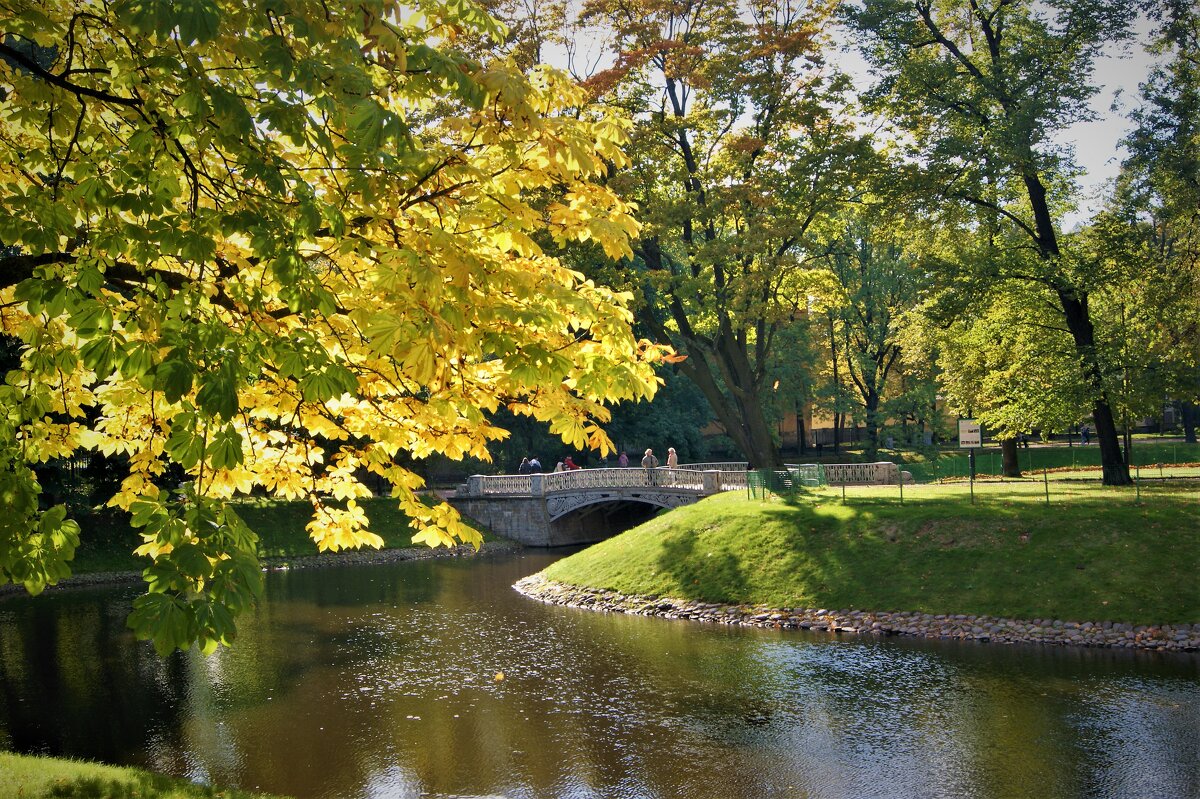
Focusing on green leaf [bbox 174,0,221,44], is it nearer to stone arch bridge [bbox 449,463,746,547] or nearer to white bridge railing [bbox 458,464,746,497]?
white bridge railing [bbox 458,464,746,497]

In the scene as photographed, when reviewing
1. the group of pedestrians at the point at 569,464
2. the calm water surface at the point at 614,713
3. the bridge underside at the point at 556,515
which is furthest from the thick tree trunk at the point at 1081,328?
the bridge underside at the point at 556,515

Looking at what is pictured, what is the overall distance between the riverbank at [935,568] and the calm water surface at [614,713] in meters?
1.34

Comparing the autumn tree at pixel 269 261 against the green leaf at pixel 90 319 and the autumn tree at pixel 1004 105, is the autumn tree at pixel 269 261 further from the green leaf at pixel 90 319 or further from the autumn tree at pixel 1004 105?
the autumn tree at pixel 1004 105

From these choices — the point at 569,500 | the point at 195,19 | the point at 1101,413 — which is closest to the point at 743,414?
the point at 1101,413

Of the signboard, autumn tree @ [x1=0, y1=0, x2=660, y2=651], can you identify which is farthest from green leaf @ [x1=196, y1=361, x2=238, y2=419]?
the signboard

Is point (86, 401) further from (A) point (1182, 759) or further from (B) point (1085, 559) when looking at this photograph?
(B) point (1085, 559)

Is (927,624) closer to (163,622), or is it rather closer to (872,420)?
(163,622)

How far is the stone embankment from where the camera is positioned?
20828 millimetres

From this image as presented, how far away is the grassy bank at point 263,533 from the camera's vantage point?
4016 cm

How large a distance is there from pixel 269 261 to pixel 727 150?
30.6 metres

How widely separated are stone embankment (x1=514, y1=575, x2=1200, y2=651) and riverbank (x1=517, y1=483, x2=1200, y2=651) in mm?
38

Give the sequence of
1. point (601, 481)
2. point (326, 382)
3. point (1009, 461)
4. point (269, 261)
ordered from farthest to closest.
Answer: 1. point (601, 481)
2. point (1009, 461)
3. point (269, 261)
4. point (326, 382)

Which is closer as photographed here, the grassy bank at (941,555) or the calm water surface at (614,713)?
the calm water surface at (614,713)

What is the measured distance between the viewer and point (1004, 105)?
3006 centimetres
